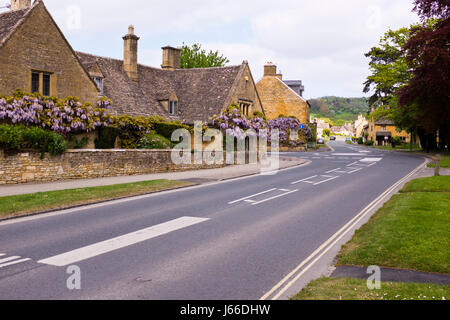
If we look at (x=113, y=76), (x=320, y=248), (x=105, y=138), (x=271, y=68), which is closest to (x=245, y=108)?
(x=113, y=76)

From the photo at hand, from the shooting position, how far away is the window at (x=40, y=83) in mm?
23634

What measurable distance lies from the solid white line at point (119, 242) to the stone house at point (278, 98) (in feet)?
186

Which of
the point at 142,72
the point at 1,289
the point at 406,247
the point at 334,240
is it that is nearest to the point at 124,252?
the point at 1,289

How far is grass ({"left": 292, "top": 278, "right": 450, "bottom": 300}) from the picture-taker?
5383mm

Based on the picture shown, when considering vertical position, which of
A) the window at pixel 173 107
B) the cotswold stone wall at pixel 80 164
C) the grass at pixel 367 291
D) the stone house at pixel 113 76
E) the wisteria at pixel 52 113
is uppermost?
the stone house at pixel 113 76

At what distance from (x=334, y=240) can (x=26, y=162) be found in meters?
14.8

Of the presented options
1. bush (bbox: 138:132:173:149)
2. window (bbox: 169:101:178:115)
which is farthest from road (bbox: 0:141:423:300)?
window (bbox: 169:101:178:115)

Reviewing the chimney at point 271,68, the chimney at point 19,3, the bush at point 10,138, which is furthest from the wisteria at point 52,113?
the chimney at point 271,68

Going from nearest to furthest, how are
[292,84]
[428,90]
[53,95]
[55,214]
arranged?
[55,214]
[53,95]
[428,90]
[292,84]

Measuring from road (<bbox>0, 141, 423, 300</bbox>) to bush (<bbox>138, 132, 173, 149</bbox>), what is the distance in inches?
503

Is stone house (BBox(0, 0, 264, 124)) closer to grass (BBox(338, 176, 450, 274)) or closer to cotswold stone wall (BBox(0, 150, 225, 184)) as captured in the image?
cotswold stone wall (BBox(0, 150, 225, 184))

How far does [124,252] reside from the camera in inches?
311

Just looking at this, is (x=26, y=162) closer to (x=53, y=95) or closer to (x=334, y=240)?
(x=53, y=95)

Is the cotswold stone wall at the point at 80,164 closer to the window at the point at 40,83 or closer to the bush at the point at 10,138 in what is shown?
the bush at the point at 10,138
